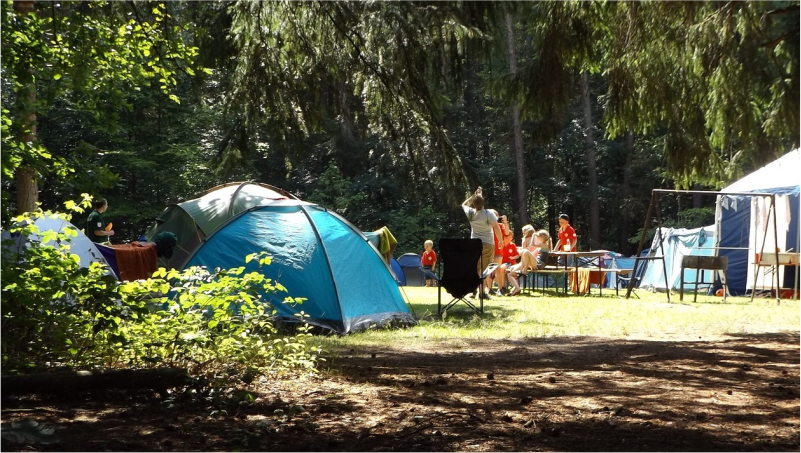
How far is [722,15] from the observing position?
5984 millimetres

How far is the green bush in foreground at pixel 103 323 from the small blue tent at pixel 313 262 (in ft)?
9.38

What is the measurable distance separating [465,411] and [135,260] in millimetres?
5231

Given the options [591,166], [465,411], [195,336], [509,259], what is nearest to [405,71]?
[195,336]

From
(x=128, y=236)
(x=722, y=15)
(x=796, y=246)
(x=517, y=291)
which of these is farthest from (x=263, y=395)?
(x=128, y=236)

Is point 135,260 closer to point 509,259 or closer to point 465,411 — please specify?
point 465,411

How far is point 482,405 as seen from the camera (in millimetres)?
4242

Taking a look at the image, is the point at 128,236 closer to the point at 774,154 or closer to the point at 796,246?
the point at 796,246

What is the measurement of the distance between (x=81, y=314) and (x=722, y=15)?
4.82 meters

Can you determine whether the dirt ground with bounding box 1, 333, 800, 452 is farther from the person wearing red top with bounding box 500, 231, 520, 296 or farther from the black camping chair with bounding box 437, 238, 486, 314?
the person wearing red top with bounding box 500, 231, 520, 296

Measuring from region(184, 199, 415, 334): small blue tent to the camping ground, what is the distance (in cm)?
84

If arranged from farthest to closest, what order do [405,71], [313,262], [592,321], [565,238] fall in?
[565,238]
[592,321]
[313,262]
[405,71]

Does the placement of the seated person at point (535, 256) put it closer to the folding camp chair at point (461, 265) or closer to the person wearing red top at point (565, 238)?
the person wearing red top at point (565, 238)

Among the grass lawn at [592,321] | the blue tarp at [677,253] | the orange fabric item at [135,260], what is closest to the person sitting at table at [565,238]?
the blue tarp at [677,253]

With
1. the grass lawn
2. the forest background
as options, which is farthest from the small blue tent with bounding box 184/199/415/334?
the forest background
